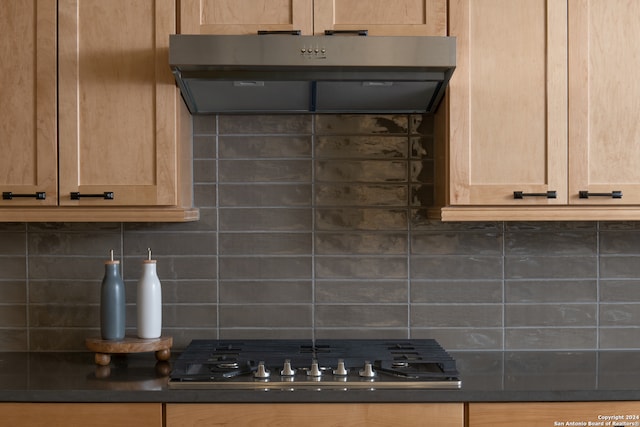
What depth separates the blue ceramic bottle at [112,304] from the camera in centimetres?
241

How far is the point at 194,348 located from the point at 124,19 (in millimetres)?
1088

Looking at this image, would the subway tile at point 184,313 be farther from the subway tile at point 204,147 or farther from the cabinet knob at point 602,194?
the cabinet knob at point 602,194

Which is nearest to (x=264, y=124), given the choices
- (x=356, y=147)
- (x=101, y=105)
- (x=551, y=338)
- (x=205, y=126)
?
(x=205, y=126)

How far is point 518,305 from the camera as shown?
2.66 m

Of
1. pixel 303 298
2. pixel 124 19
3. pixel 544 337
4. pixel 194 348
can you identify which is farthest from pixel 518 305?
pixel 124 19

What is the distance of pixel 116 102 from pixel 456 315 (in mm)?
1381

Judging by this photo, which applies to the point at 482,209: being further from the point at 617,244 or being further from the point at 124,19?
the point at 124,19

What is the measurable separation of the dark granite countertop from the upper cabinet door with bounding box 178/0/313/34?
1.08m

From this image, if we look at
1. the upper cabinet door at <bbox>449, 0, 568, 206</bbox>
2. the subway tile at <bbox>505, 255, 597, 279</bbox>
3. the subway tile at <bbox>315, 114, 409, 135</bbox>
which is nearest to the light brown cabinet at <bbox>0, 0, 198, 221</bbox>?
the subway tile at <bbox>315, 114, 409, 135</bbox>

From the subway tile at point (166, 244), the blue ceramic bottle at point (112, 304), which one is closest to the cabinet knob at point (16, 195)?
the blue ceramic bottle at point (112, 304)

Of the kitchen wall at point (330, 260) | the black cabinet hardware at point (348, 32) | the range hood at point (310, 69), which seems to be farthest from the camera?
the kitchen wall at point (330, 260)

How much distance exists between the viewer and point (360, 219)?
2.66 meters

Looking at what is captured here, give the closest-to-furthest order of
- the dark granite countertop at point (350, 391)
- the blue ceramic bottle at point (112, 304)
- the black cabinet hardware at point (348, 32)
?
the dark granite countertop at point (350, 391), the black cabinet hardware at point (348, 32), the blue ceramic bottle at point (112, 304)

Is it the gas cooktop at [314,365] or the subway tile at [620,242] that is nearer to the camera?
the gas cooktop at [314,365]
